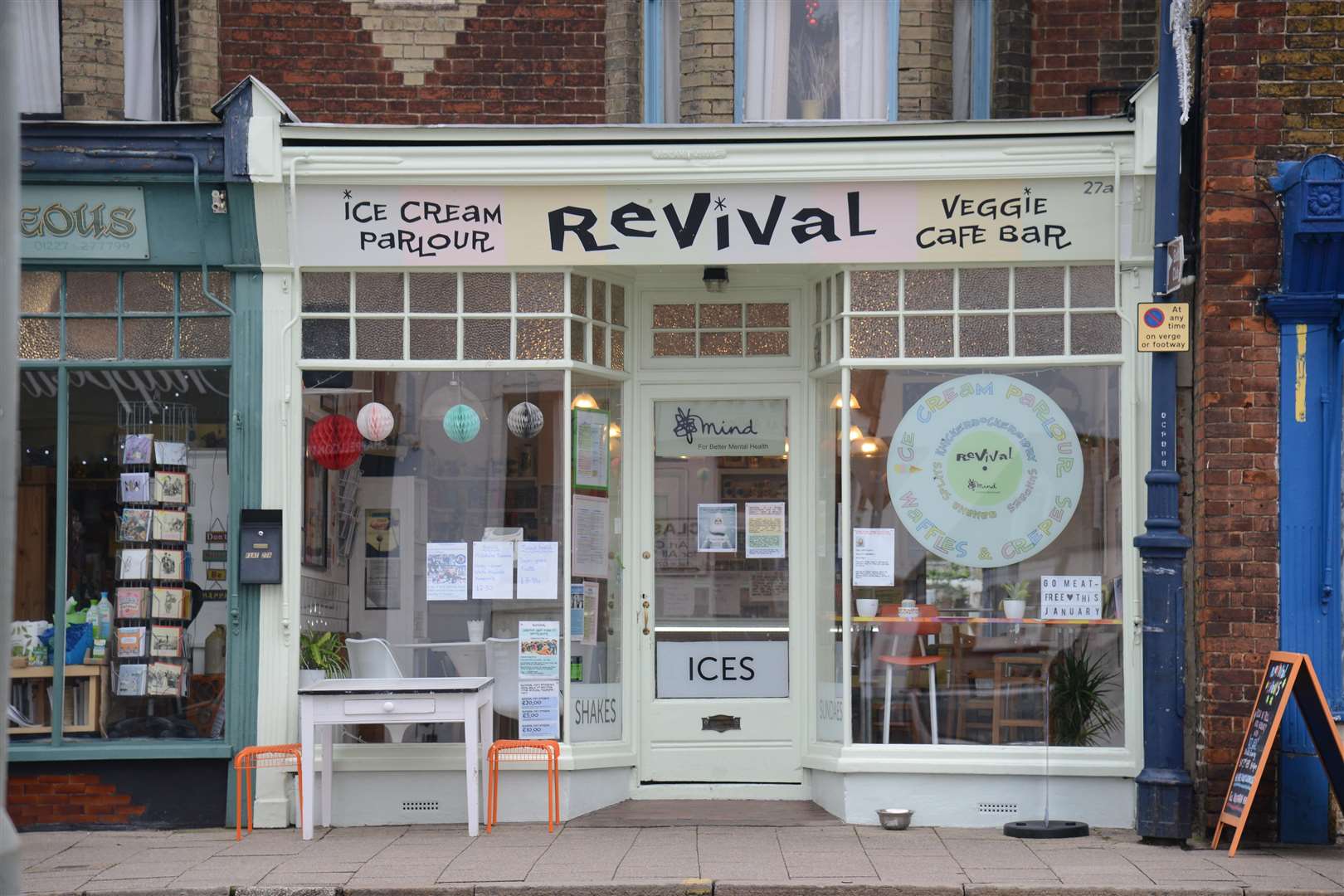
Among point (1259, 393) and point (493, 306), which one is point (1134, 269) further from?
point (493, 306)

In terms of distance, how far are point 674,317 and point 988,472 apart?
7.73 ft

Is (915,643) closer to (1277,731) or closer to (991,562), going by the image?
(991,562)

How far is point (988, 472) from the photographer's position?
10.5m

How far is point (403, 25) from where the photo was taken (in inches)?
434

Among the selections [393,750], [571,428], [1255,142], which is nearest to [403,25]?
[571,428]

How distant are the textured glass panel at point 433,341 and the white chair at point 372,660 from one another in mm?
1867

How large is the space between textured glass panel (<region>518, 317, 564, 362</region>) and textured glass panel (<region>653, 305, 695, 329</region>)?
0.85 m

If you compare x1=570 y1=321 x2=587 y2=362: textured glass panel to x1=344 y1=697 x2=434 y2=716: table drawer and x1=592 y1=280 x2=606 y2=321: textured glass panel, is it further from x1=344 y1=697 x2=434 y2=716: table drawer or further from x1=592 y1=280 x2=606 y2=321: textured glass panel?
x1=344 y1=697 x2=434 y2=716: table drawer

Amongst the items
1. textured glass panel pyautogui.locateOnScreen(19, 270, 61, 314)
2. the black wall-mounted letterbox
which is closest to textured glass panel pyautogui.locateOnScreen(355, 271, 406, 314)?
textured glass panel pyautogui.locateOnScreen(19, 270, 61, 314)

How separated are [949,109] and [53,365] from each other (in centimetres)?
604

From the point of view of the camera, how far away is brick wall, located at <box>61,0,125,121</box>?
10.9 metres

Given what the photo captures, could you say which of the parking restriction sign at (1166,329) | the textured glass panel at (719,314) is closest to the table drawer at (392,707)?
the textured glass panel at (719,314)

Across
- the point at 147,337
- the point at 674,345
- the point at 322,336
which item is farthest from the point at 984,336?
the point at 147,337

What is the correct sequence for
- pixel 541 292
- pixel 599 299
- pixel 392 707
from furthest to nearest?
pixel 599 299 → pixel 541 292 → pixel 392 707
